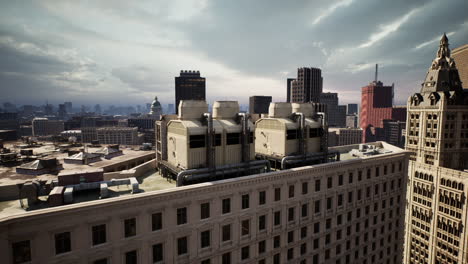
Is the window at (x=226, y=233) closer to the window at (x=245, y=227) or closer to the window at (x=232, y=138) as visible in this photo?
the window at (x=245, y=227)

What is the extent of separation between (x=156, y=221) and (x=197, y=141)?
11210 millimetres

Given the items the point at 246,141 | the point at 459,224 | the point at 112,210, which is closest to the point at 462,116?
the point at 459,224

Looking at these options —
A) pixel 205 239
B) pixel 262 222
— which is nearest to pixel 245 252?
pixel 262 222

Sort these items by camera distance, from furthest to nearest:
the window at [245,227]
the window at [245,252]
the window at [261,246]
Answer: the window at [261,246] → the window at [245,252] → the window at [245,227]

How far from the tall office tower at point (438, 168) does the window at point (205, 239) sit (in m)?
77.3

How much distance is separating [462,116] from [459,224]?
118 feet

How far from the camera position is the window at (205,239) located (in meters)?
28.5

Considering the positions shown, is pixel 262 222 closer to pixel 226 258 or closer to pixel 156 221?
pixel 226 258

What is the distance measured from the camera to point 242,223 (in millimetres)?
31453

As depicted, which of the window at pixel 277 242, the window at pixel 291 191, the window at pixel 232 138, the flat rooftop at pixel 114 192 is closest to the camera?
the flat rooftop at pixel 114 192

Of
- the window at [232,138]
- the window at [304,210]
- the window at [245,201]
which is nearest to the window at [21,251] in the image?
the window at [245,201]

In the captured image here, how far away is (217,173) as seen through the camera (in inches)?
1271

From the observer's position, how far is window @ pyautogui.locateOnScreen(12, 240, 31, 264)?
1988 cm

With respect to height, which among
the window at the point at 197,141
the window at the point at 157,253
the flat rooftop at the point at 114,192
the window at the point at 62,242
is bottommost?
the window at the point at 157,253
